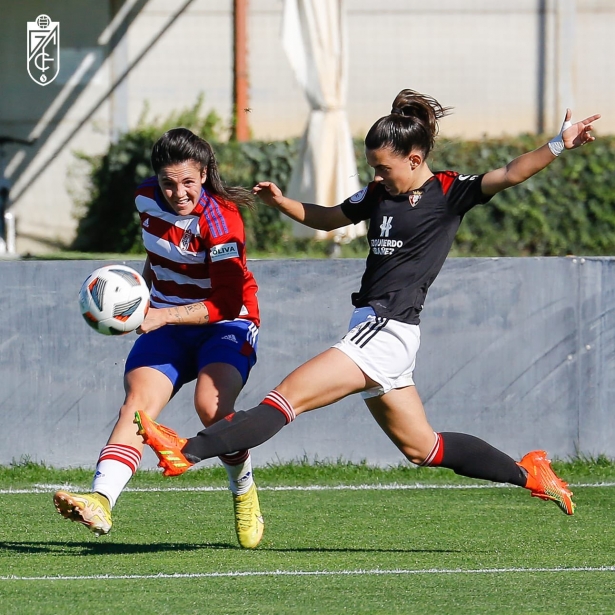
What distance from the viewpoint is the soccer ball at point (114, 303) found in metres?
4.87

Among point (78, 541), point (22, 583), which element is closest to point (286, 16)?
point (78, 541)

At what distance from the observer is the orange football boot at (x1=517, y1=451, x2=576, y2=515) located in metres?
5.45

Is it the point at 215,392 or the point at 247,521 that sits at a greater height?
the point at 215,392

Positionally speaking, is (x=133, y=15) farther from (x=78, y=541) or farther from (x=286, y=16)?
(x=78, y=541)

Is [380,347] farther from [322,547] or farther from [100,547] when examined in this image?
[100,547]

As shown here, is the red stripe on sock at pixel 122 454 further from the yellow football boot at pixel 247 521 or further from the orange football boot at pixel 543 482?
the orange football boot at pixel 543 482

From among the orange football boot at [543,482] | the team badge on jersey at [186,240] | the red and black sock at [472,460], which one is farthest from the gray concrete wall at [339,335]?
the team badge on jersey at [186,240]

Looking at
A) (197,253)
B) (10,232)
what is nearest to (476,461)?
(197,253)

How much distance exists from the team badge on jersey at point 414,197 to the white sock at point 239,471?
1357 mm

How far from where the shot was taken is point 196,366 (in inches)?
211

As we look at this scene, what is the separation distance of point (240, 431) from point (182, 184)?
3.70ft

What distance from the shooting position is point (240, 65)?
51.2 ft

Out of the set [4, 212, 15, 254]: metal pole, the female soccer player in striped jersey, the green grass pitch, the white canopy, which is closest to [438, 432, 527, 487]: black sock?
the green grass pitch

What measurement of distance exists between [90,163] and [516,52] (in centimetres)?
584
